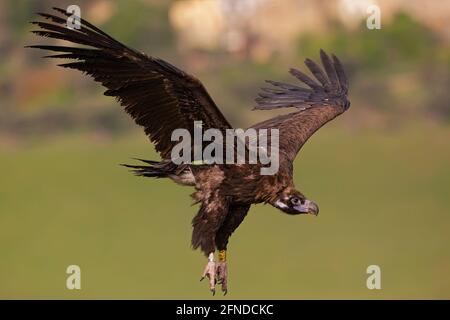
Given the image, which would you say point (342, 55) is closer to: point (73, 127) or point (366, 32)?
point (366, 32)

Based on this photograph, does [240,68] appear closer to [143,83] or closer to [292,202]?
[292,202]

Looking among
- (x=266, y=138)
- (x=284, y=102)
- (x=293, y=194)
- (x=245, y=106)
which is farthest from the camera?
(x=245, y=106)

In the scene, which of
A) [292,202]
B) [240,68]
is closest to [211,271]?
[292,202]

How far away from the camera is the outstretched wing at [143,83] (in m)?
10.8

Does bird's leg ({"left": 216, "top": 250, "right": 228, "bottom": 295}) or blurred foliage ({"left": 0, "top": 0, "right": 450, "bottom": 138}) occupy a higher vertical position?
blurred foliage ({"left": 0, "top": 0, "right": 450, "bottom": 138})

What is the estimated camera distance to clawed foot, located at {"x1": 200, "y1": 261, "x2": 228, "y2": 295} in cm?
1133

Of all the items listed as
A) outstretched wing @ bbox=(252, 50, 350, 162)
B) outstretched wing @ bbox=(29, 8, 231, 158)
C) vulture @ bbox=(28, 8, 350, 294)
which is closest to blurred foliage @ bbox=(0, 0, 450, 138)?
outstretched wing @ bbox=(252, 50, 350, 162)

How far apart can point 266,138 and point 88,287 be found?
112 feet

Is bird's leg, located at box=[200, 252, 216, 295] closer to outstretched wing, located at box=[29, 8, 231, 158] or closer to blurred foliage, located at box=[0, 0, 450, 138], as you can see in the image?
outstretched wing, located at box=[29, 8, 231, 158]

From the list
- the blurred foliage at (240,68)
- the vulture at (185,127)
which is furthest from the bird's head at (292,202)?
the blurred foliage at (240,68)

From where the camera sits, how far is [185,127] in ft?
37.3

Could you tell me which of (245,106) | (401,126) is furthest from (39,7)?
(401,126)

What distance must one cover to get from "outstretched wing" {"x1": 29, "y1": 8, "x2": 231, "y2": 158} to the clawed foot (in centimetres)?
112

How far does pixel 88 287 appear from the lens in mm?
46125
